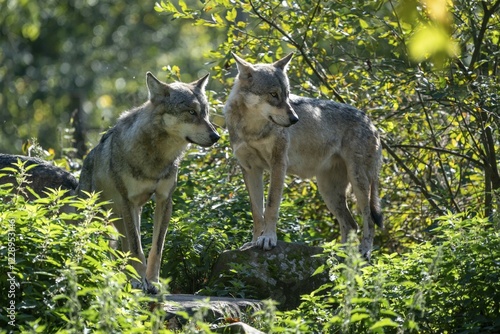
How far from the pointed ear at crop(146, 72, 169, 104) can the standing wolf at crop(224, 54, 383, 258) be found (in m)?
1.16

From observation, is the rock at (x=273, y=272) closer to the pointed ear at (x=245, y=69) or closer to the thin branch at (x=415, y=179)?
the pointed ear at (x=245, y=69)

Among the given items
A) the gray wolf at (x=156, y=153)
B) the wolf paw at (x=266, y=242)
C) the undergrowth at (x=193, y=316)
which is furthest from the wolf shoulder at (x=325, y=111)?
the undergrowth at (x=193, y=316)

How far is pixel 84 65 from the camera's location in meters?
31.6

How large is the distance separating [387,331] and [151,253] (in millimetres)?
2558

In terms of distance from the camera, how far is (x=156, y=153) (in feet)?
23.8

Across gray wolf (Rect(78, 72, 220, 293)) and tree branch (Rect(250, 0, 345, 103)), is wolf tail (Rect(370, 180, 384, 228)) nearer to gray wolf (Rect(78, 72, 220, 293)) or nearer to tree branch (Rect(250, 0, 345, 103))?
tree branch (Rect(250, 0, 345, 103))

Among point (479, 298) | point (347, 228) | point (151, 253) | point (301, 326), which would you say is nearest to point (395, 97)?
point (347, 228)

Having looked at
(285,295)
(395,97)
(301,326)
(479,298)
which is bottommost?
(301,326)

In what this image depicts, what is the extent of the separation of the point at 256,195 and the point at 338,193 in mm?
1165

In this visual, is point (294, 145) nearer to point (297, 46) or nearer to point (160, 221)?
point (297, 46)

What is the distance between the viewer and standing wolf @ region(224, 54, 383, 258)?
324 inches

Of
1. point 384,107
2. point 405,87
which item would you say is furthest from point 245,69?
point 384,107

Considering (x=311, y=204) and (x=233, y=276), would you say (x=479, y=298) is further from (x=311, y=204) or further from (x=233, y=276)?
(x=311, y=204)

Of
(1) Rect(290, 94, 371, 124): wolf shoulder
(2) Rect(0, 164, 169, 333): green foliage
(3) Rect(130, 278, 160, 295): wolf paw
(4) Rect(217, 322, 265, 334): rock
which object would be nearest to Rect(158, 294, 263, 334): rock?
(4) Rect(217, 322, 265, 334): rock
